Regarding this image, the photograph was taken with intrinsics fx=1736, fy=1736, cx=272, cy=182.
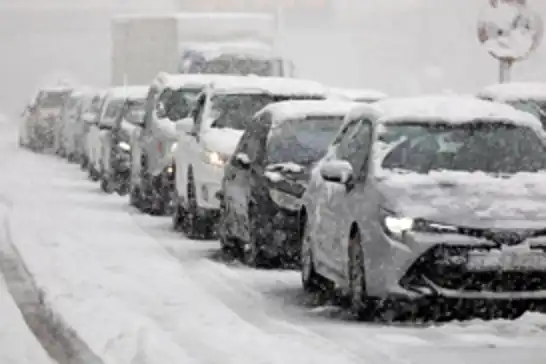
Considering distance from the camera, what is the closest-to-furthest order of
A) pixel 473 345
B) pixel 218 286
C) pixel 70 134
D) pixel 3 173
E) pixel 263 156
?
pixel 473 345, pixel 218 286, pixel 263 156, pixel 3 173, pixel 70 134

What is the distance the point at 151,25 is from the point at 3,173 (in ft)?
30.7

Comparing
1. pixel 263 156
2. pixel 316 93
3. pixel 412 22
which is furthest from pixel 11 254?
pixel 412 22

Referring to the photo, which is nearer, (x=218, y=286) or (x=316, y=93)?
(x=218, y=286)

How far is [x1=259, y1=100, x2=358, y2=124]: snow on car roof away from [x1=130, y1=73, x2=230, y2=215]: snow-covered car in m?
5.48

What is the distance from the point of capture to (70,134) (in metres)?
41.2

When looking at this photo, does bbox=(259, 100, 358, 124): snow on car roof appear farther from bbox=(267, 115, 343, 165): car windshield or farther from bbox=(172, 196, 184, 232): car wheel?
bbox=(172, 196, 184, 232): car wheel

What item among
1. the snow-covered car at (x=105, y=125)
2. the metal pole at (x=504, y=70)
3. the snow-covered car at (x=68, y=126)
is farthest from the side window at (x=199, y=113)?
the snow-covered car at (x=68, y=126)

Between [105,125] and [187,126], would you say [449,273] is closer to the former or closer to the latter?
[187,126]

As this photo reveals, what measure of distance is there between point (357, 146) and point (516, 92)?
750cm

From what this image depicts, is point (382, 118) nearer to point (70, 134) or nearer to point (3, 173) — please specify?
point (3, 173)

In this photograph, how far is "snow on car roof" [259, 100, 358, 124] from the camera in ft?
53.6

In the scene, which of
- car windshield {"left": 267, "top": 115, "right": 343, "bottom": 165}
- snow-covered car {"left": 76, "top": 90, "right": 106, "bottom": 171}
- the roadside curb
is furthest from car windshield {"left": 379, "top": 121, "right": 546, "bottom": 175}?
snow-covered car {"left": 76, "top": 90, "right": 106, "bottom": 171}

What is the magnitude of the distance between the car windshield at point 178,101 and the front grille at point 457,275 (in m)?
12.3

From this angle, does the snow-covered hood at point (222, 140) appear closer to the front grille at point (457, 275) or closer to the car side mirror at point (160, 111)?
the car side mirror at point (160, 111)
